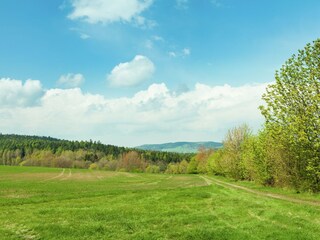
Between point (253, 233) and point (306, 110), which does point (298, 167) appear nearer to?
point (306, 110)

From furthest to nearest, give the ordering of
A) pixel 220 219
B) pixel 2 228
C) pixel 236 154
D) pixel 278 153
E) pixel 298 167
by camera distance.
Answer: pixel 236 154 < pixel 278 153 < pixel 298 167 < pixel 220 219 < pixel 2 228

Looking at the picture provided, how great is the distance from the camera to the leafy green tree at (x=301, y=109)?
3231 centimetres

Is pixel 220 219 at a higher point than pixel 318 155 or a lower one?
lower

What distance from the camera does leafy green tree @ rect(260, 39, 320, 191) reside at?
3231 cm

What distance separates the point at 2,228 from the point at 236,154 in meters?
74.8

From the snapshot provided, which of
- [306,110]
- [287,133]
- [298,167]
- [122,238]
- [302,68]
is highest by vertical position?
[302,68]

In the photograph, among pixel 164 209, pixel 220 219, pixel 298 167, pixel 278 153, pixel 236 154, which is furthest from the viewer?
pixel 236 154

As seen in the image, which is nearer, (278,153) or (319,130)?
(319,130)

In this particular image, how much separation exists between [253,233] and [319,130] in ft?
61.2

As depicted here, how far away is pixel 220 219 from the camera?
2045 centimetres

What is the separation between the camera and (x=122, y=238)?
52.2ft

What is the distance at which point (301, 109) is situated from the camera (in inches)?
1372

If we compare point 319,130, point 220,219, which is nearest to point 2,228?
point 220,219

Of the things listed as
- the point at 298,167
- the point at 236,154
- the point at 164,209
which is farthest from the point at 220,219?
the point at 236,154
